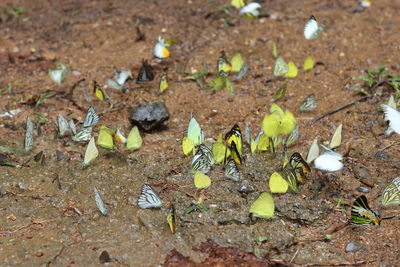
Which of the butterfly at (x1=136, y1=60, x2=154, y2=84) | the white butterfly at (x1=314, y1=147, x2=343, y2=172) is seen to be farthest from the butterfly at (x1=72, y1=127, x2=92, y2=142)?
the white butterfly at (x1=314, y1=147, x2=343, y2=172)

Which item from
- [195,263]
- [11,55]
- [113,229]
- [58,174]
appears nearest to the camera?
[195,263]

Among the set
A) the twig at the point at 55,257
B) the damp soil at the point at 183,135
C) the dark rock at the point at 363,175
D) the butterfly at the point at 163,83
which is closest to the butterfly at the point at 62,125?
the damp soil at the point at 183,135

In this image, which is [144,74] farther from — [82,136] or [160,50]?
[82,136]

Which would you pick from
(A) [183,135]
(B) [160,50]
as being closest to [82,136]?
(A) [183,135]

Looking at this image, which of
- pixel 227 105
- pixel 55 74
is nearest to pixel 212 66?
pixel 227 105

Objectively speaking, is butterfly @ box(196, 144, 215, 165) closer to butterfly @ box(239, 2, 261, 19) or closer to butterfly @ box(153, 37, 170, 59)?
butterfly @ box(153, 37, 170, 59)

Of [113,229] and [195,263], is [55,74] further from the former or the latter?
[195,263]

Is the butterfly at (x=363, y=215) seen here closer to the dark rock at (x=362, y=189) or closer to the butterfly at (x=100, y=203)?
the dark rock at (x=362, y=189)
